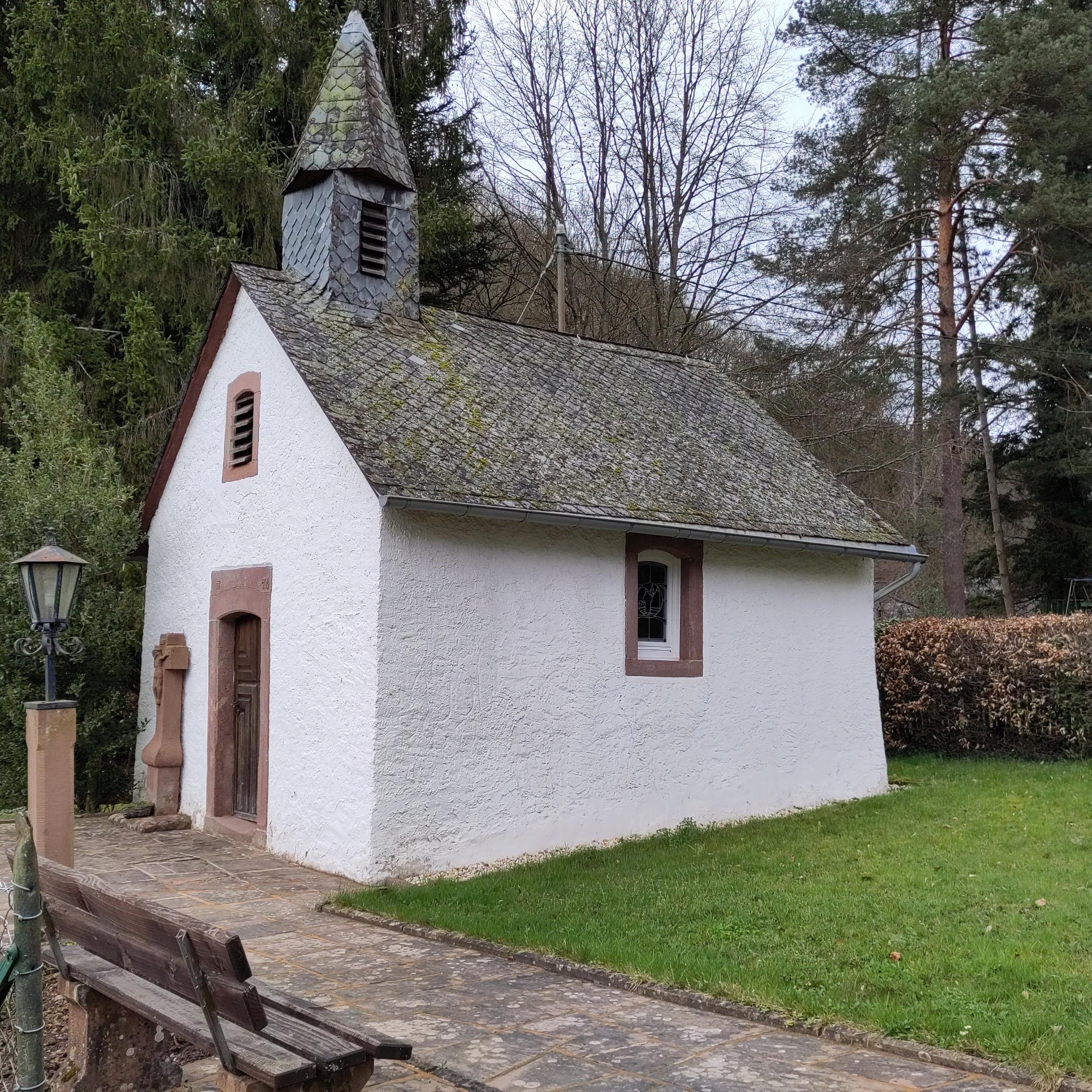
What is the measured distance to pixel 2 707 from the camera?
1171 centimetres

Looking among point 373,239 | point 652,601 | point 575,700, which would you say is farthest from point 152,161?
point 575,700

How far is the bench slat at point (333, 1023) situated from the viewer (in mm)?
3670

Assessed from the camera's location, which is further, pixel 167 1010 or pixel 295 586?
pixel 295 586

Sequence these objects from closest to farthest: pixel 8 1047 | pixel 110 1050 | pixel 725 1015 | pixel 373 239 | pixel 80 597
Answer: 1. pixel 110 1050
2. pixel 8 1047
3. pixel 725 1015
4. pixel 80 597
5. pixel 373 239

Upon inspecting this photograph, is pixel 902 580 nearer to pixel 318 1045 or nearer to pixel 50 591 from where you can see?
pixel 50 591

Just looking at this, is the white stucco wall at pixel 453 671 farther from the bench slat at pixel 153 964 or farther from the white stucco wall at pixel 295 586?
the bench slat at pixel 153 964

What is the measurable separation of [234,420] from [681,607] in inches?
194

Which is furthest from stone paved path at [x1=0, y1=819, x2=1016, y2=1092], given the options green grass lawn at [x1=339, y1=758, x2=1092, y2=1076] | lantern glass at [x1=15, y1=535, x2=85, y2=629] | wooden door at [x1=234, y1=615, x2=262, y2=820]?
wooden door at [x1=234, y1=615, x2=262, y2=820]

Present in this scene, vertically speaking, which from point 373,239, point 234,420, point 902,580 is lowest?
point 902,580

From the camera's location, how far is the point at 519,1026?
5250 mm

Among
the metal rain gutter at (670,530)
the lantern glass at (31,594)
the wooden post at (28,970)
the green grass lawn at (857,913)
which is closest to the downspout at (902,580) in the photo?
the metal rain gutter at (670,530)

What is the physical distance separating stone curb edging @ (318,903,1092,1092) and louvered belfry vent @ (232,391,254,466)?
539cm

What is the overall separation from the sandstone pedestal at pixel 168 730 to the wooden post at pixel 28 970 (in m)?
8.45

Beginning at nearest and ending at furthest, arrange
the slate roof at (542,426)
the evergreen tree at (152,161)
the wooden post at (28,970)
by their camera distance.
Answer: the wooden post at (28,970) < the slate roof at (542,426) < the evergreen tree at (152,161)
